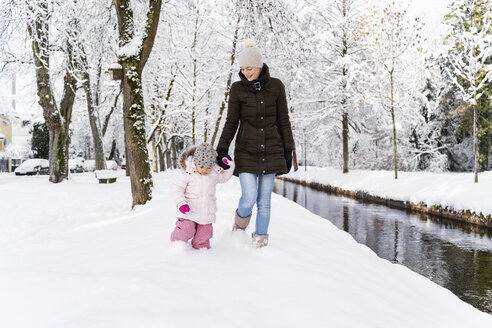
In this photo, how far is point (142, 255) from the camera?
3430 millimetres

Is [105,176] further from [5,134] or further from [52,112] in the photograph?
[5,134]

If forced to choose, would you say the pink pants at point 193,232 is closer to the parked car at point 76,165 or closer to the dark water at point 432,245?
the dark water at point 432,245

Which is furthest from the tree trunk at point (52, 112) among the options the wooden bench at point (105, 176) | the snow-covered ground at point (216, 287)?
the snow-covered ground at point (216, 287)

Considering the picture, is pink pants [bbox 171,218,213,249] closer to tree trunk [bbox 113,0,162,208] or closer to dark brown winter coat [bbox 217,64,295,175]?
dark brown winter coat [bbox 217,64,295,175]

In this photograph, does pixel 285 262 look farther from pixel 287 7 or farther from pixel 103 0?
pixel 103 0

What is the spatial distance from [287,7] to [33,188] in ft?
26.7

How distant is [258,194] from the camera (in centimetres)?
380

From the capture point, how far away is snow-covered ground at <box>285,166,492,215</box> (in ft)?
33.6

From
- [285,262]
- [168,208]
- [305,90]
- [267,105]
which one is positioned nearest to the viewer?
[285,262]

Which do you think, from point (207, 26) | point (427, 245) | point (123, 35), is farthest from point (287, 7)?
point (207, 26)

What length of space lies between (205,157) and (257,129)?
0.64 metres

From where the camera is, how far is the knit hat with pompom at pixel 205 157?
134 inches

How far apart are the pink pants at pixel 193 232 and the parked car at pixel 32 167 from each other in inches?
1029

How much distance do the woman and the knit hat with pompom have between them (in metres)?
0.10
